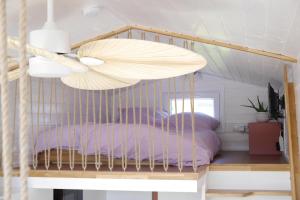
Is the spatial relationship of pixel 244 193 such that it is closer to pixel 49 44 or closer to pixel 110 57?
pixel 110 57

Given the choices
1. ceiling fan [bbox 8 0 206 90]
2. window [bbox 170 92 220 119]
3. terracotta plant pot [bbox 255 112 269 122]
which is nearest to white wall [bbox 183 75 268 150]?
window [bbox 170 92 220 119]

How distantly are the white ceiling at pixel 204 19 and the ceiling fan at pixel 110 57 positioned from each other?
0.89 metres

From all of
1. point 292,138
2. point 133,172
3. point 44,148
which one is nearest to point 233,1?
point 133,172

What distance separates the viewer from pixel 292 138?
11.1 ft

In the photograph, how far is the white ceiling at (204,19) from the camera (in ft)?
6.76

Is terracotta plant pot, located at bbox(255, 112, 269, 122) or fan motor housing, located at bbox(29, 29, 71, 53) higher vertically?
fan motor housing, located at bbox(29, 29, 71, 53)

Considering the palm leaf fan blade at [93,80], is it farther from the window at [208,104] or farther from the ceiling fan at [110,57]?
the window at [208,104]

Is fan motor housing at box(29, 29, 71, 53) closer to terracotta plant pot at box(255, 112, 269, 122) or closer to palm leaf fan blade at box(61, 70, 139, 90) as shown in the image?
palm leaf fan blade at box(61, 70, 139, 90)

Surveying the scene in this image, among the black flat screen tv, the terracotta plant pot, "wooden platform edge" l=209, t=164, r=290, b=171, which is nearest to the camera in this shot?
"wooden platform edge" l=209, t=164, r=290, b=171

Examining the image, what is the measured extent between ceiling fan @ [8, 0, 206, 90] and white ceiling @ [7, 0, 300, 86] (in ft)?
2.92

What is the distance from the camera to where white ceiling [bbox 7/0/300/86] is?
2.06 m

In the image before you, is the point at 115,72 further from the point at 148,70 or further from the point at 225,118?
the point at 225,118

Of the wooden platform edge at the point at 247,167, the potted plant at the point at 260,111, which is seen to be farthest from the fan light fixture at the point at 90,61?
the potted plant at the point at 260,111

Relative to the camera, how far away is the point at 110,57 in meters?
1.16
